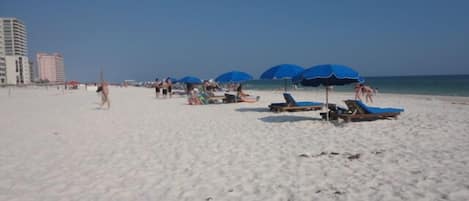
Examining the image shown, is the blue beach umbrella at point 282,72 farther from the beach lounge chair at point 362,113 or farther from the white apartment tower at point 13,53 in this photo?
the white apartment tower at point 13,53

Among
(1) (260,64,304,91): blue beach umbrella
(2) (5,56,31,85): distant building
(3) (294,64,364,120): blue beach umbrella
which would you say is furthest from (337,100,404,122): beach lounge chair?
(2) (5,56,31,85): distant building

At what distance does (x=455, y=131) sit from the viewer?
21.7 feet

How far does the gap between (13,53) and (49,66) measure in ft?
89.8

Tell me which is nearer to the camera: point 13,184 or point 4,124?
point 13,184

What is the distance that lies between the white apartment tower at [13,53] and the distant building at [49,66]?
500 inches

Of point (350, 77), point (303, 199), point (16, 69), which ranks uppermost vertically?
point (16, 69)

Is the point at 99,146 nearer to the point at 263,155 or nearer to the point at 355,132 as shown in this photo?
the point at 263,155

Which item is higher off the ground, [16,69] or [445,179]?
[16,69]

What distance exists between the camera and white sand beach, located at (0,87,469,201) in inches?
139

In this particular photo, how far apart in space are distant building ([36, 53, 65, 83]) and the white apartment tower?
12707mm

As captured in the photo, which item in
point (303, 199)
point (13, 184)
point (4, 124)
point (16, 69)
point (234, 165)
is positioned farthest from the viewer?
point (16, 69)

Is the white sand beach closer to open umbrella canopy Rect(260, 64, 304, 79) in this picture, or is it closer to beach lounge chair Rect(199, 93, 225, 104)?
open umbrella canopy Rect(260, 64, 304, 79)

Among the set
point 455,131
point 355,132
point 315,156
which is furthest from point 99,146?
point 455,131

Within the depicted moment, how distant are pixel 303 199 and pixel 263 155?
188 centimetres
